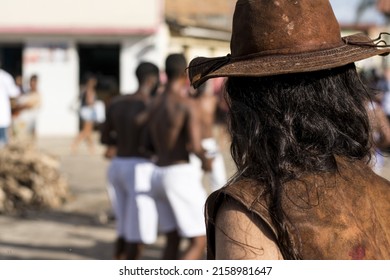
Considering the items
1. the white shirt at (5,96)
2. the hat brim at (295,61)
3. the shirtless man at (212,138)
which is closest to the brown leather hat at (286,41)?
the hat brim at (295,61)

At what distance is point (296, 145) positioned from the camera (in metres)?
2.05

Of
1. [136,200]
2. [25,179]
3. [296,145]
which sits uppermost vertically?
[296,145]

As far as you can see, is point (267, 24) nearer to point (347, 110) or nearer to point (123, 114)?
point (347, 110)

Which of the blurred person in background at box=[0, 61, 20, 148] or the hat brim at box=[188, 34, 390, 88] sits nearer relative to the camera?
the hat brim at box=[188, 34, 390, 88]

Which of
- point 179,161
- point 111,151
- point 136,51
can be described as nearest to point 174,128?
point 179,161

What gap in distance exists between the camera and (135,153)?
23.3ft

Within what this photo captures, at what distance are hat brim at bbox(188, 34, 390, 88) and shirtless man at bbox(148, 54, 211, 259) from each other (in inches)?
166

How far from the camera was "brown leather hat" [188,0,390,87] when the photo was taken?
6.82ft

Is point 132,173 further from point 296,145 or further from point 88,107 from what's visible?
point 88,107

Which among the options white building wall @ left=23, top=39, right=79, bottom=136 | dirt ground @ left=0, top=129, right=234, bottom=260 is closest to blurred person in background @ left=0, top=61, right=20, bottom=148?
Answer: dirt ground @ left=0, top=129, right=234, bottom=260

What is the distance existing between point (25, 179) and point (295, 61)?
8859mm

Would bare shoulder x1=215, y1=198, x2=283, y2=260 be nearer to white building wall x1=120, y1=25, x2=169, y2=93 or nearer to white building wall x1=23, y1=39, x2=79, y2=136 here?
white building wall x1=120, y1=25, x2=169, y2=93

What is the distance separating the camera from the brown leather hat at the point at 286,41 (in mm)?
2080

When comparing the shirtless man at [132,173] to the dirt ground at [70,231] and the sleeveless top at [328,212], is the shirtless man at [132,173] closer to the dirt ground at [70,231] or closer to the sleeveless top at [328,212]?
the dirt ground at [70,231]
